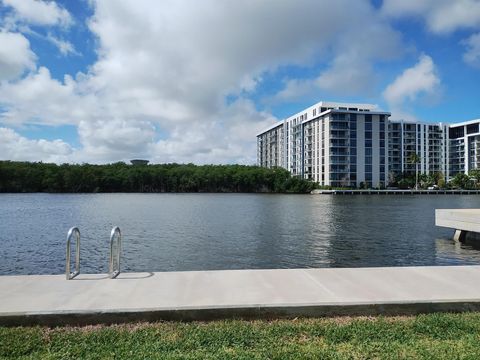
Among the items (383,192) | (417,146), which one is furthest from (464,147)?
(383,192)

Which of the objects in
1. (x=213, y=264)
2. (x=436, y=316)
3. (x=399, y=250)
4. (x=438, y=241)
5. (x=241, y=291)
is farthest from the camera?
(x=438, y=241)

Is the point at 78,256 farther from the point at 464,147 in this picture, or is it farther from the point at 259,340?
the point at 464,147

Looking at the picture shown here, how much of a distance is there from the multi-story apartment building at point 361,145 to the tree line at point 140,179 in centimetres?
1112

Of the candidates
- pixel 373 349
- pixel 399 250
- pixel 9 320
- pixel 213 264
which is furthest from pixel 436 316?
pixel 399 250

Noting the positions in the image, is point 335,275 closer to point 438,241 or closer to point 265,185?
point 438,241

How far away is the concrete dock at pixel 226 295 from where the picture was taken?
6.53 metres

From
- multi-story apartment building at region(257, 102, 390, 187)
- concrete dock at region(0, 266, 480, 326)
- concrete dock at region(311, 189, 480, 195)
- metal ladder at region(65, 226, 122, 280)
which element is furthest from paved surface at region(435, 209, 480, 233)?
multi-story apartment building at region(257, 102, 390, 187)

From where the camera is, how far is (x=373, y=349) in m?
5.52

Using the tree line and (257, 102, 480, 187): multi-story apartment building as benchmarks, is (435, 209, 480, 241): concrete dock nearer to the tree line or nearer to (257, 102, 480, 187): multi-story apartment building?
(257, 102, 480, 187): multi-story apartment building

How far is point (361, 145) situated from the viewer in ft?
441

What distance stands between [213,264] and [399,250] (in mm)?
10335

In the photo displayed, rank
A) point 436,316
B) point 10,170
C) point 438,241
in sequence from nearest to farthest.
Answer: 1. point 436,316
2. point 438,241
3. point 10,170

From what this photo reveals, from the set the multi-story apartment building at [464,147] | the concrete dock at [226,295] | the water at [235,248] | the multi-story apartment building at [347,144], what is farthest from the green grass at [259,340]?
the multi-story apartment building at [464,147]

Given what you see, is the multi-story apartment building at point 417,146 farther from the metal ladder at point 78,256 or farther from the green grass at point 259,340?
the green grass at point 259,340
